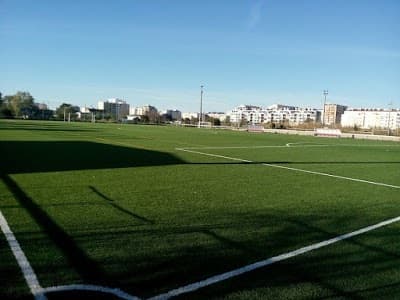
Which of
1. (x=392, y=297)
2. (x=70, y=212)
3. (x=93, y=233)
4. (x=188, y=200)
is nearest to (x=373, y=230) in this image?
(x=392, y=297)

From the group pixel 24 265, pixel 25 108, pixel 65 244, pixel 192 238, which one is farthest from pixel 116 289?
pixel 25 108

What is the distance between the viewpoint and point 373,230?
667 centimetres

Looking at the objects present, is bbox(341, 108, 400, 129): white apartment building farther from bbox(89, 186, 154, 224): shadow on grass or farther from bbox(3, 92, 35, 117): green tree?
bbox(89, 186, 154, 224): shadow on grass

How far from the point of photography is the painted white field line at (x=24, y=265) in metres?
3.81

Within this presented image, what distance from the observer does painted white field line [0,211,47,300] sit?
12.5 ft

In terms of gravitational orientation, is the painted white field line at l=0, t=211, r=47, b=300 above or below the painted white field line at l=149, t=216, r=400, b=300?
above

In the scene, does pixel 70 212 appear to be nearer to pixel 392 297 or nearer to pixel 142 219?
pixel 142 219

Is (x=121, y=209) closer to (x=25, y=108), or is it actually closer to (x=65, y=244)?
(x=65, y=244)

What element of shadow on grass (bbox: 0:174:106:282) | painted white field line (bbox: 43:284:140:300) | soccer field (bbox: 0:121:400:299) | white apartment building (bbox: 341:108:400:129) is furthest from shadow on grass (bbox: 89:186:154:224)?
white apartment building (bbox: 341:108:400:129)

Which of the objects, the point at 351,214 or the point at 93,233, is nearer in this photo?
the point at 93,233

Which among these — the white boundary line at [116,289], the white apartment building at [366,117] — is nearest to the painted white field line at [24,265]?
the white boundary line at [116,289]

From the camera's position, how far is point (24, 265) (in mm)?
4422

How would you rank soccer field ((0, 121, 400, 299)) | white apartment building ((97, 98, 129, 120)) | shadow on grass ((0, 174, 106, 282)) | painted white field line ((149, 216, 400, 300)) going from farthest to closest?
1. white apartment building ((97, 98, 129, 120))
2. shadow on grass ((0, 174, 106, 282))
3. soccer field ((0, 121, 400, 299))
4. painted white field line ((149, 216, 400, 300))

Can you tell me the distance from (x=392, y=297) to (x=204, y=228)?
2874 mm
